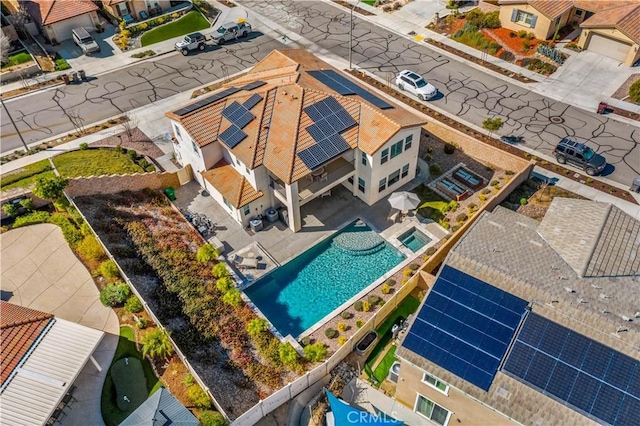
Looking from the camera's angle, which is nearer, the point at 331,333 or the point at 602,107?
the point at 331,333

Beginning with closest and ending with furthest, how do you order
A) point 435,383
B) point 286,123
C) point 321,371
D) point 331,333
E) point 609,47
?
point 435,383 < point 321,371 < point 331,333 < point 286,123 < point 609,47

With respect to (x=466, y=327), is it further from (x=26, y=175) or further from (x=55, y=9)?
(x=55, y=9)

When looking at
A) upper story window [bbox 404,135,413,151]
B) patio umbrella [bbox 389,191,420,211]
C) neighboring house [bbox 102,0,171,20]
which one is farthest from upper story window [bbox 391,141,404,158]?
neighboring house [bbox 102,0,171,20]

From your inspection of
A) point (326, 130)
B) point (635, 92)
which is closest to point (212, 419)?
point (326, 130)

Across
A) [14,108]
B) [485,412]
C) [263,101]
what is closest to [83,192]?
[263,101]

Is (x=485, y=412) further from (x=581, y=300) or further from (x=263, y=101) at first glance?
(x=263, y=101)

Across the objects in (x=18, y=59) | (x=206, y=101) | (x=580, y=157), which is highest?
(x=206, y=101)

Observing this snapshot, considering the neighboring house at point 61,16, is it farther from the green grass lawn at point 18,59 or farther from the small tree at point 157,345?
the small tree at point 157,345
